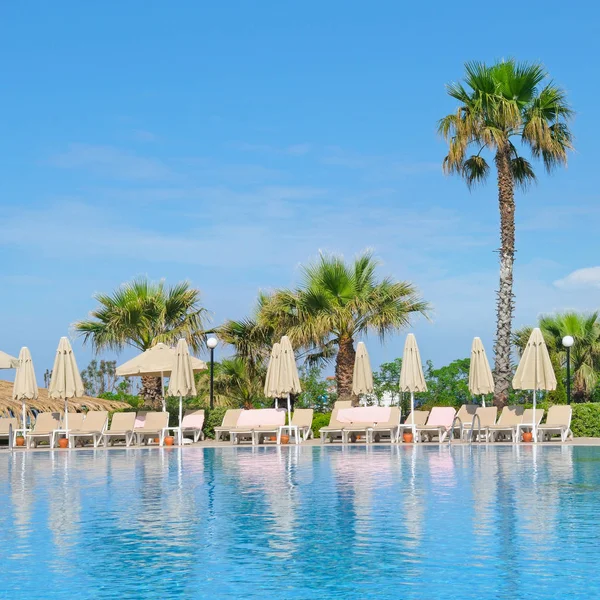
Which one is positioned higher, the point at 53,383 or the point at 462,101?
the point at 462,101

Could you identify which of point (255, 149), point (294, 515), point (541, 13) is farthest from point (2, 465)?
point (255, 149)

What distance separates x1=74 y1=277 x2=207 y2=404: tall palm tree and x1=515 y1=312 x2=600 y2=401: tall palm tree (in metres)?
11.2

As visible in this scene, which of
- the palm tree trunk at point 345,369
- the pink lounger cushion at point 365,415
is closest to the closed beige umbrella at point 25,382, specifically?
the pink lounger cushion at point 365,415

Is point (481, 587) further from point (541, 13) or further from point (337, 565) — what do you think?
point (541, 13)

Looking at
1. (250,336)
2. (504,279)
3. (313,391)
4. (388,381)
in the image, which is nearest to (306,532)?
(504,279)

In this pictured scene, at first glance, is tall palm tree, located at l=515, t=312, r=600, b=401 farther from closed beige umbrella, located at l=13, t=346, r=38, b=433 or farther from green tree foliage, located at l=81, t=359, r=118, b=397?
green tree foliage, located at l=81, t=359, r=118, b=397

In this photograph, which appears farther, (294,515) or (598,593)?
(294,515)

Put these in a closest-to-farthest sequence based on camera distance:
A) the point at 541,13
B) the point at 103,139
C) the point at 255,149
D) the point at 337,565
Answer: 1. the point at 337,565
2. the point at 541,13
3. the point at 103,139
4. the point at 255,149

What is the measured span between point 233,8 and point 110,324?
9694mm

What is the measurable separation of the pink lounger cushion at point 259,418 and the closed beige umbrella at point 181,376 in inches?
57.2

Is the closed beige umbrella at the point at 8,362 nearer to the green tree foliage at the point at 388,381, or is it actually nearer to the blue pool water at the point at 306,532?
the blue pool water at the point at 306,532

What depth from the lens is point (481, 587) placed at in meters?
6.39

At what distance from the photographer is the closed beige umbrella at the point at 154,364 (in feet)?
77.0

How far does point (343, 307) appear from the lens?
25.5 meters
